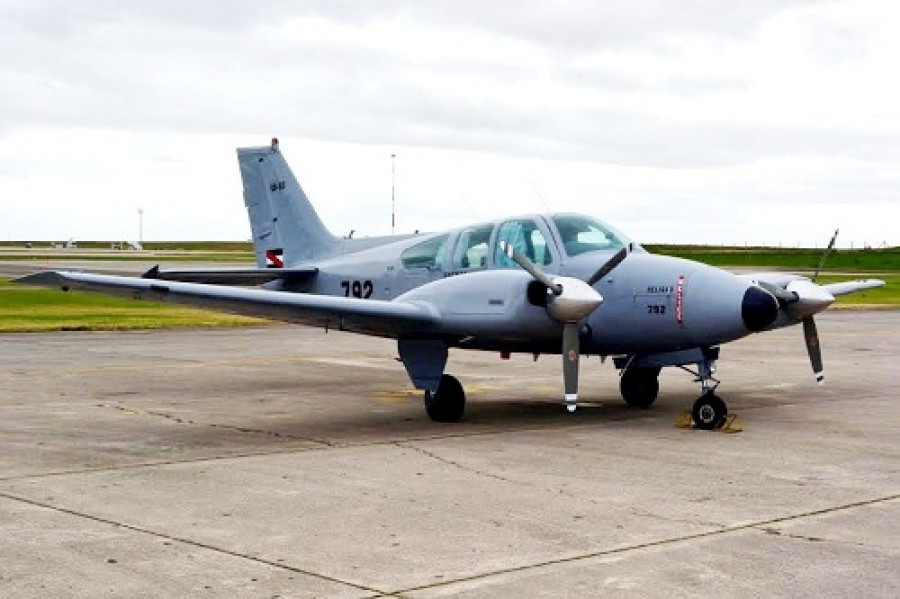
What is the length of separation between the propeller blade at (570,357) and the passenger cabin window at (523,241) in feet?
4.69

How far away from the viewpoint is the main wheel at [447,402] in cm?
1552

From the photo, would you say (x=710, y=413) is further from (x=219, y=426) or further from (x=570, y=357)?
(x=219, y=426)

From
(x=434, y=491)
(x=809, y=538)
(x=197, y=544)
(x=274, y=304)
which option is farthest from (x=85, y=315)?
(x=809, y=538)

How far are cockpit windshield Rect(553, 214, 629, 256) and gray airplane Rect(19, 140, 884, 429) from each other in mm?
20

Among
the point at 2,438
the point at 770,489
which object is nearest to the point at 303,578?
the point at 770,489

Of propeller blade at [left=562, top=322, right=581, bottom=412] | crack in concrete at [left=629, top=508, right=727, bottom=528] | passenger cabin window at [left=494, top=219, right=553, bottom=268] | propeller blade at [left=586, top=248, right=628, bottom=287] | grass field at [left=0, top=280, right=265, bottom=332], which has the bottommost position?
crack in concrete at [left=629, top=508, right=727, bottom=528]

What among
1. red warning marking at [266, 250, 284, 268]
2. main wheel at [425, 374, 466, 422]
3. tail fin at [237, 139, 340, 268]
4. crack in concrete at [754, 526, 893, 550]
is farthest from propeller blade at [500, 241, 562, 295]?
red warning marking at [266, 250, 284, 268]

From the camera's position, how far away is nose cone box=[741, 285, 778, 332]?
14094 mm

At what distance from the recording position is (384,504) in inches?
395

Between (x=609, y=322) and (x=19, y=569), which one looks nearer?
(x=19, y=569)

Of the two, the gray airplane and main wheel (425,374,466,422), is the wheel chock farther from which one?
main wheel (425,374,466,422)

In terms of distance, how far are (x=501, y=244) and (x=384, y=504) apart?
6475 millimetres

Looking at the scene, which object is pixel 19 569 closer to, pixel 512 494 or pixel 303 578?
pixel 303 578

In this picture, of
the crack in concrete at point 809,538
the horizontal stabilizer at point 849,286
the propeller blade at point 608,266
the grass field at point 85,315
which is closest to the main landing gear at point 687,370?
the propeller blade at point 608,266
